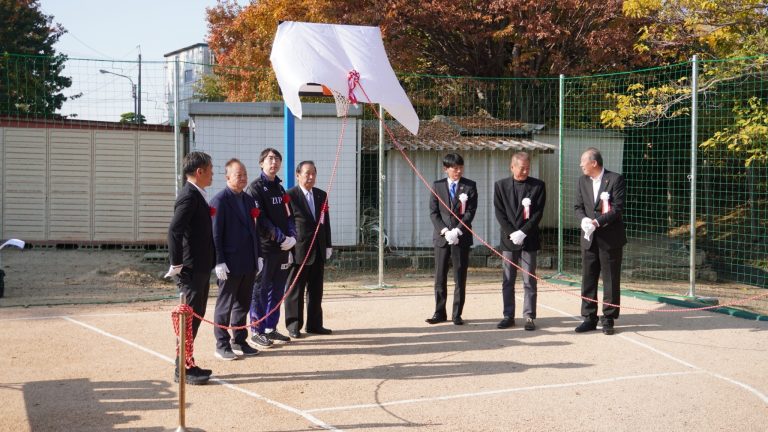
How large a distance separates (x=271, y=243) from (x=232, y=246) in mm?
751

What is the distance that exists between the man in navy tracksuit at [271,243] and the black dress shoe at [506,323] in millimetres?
2317

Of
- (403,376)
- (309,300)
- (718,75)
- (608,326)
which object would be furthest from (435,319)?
(718,75)

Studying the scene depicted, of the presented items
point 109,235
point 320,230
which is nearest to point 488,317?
point 320,230

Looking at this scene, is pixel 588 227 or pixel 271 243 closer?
pixel 271 243

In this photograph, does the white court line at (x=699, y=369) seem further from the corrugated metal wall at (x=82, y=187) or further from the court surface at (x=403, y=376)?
the corrugated metal wall at (x=82, y=187)

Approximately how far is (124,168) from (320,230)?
742 centimetres

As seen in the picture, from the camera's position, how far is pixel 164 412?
5.07 m

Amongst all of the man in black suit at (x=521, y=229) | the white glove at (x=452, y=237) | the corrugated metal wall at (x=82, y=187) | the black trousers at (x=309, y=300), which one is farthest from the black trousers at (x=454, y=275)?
the corrugated metal wall at (x=82, y=187)

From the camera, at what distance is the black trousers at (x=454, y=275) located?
8055 millimetres

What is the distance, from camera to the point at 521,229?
7.89 metres

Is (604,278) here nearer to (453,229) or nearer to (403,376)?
(453,229)

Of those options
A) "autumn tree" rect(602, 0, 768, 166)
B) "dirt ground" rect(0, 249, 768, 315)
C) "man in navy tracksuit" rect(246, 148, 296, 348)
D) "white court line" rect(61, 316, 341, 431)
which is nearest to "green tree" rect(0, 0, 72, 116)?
"dirt ground" rect(0, 249, 768, 315)

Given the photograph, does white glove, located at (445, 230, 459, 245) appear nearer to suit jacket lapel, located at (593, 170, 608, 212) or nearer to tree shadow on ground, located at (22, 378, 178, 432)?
suit jacket lapel, located at (593, 170, 608, 212)

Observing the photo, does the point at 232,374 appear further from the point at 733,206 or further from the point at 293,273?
the point at 733,206
